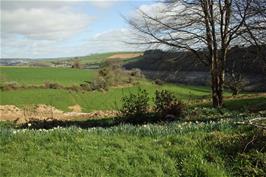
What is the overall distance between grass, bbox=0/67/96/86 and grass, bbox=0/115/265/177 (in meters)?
40.8

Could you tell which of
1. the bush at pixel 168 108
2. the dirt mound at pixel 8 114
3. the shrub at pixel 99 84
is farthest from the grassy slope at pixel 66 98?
the bush at pixel 168 108

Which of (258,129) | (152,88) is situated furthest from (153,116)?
(152,88)

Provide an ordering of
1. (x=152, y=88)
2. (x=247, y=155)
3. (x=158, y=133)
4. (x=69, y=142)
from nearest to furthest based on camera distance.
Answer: (x=247, y=155) → (x=69, y=142) → (x=158, y=133) → (x=152, y=88)

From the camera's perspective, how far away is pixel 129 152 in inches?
373

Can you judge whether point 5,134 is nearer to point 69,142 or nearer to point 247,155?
point 69,142

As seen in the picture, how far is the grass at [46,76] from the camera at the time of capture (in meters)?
53.0

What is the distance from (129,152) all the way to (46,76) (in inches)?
2036

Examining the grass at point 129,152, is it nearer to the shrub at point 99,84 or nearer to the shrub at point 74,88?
the shrub at point 74,88

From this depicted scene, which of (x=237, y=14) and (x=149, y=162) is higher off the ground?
(x=237, y=14)

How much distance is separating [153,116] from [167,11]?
269 inches

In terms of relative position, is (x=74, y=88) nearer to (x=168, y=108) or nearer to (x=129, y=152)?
(x=168, y=108)

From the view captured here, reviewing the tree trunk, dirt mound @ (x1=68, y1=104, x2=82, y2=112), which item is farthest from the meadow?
dirt mound @ (x1=68, y1=104, x2=82, y2=112)

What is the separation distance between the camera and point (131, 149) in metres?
9.66

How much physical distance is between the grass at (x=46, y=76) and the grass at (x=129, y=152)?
134ft
